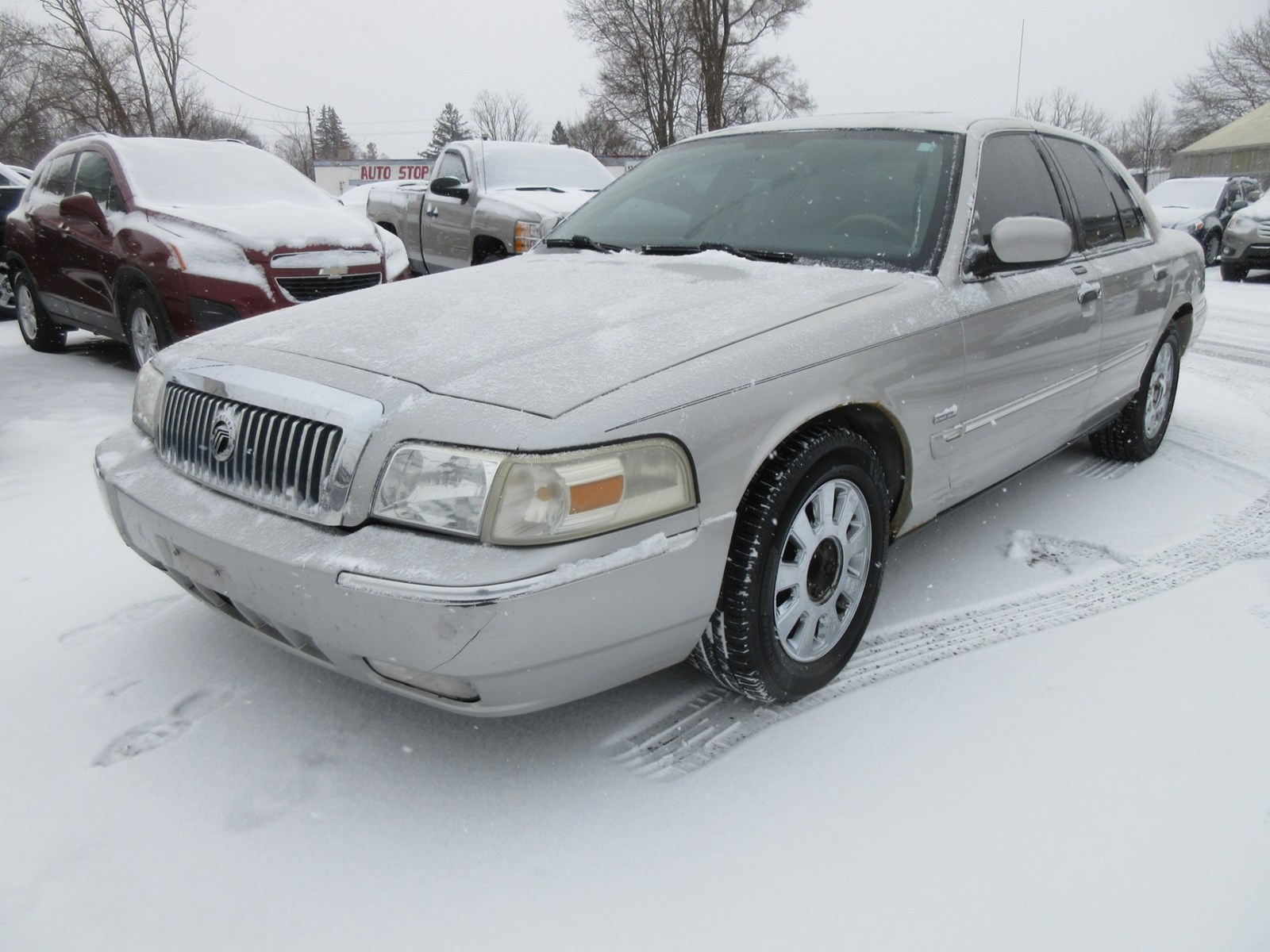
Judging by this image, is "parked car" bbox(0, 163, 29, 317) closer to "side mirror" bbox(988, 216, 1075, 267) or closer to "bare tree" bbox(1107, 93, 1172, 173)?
"side mirror" bbox(988, 216, 1075, 267)

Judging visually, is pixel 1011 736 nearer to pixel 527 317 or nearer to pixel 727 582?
pixel 727 582

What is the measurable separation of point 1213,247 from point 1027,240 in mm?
16322

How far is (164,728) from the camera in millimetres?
2332

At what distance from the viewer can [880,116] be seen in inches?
133

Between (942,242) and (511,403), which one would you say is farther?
(942,242)

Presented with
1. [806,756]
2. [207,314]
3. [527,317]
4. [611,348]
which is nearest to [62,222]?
[207,314]

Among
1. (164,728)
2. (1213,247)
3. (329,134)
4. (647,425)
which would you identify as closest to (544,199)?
(164,728)

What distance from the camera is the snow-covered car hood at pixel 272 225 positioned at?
5.61m

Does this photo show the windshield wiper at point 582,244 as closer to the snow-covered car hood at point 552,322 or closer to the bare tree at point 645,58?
the snow-covered car hood at point 552,322

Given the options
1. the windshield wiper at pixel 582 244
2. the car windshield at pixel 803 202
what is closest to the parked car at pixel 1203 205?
the car windshield at pixel 803 202

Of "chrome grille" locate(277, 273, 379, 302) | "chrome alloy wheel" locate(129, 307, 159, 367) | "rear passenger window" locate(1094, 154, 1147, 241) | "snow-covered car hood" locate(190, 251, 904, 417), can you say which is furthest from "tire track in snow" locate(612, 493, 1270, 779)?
"chrome alloy wheel" locate(129, 307, 159, 367)

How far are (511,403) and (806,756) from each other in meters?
1.12

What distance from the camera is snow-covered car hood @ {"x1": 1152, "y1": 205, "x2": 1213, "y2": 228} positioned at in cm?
1509

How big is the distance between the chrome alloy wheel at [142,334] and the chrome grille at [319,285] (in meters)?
0.85
